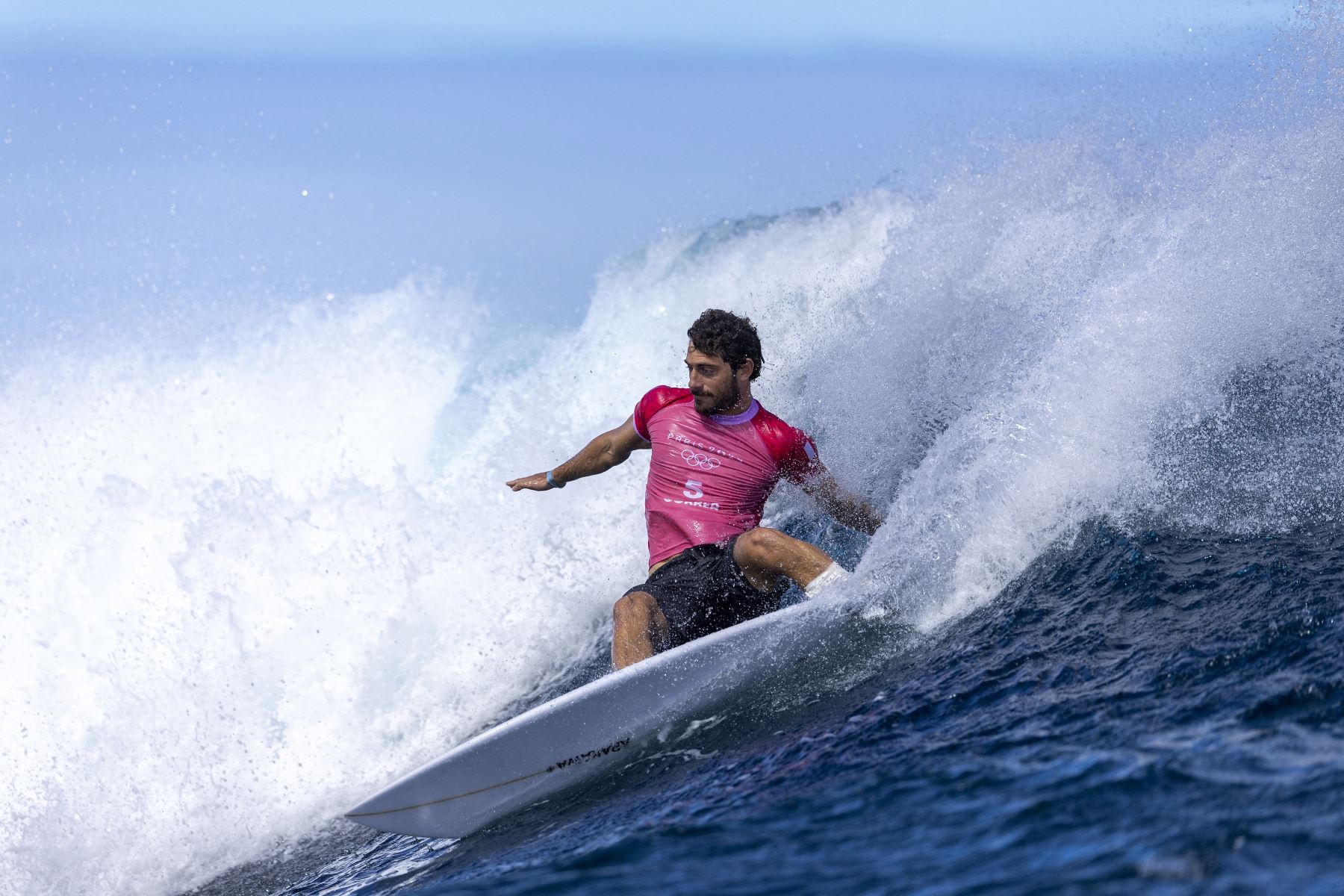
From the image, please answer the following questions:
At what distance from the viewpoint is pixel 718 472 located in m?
5.48

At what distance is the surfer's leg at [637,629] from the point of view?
16.4 feet

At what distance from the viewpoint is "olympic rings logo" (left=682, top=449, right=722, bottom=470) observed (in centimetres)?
549

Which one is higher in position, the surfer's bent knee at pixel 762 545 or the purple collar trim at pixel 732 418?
the purple collar trim at pixel 732 418

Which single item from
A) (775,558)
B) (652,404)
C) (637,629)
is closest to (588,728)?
(637,629)

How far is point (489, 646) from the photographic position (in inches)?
294

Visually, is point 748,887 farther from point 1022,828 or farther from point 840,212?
point 840,212

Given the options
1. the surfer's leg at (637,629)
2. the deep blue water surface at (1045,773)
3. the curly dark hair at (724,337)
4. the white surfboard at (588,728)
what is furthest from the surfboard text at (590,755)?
the curly dark hair at (724,337)

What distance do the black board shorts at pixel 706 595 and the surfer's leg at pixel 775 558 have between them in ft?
0.21

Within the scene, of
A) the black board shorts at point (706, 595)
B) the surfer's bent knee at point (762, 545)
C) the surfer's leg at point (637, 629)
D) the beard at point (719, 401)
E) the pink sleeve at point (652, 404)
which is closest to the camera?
the surfer's leg at point (637, 629)

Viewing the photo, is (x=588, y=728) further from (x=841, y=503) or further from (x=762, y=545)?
(x=841, y=503)

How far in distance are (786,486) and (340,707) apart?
333 cm

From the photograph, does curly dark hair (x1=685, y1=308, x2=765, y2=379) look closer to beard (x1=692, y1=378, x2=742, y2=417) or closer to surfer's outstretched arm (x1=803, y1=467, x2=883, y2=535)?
beard (x1=692, y1=378, x2=742, y2=417)

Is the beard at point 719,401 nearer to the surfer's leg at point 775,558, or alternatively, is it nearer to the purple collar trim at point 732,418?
the purple collar trim at point 732,418

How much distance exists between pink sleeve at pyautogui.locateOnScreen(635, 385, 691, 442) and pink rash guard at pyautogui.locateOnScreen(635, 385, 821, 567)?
0.13m
